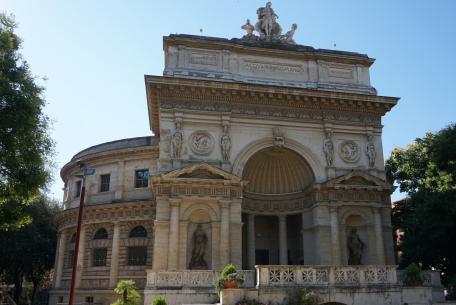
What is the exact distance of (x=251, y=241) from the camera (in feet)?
92.4

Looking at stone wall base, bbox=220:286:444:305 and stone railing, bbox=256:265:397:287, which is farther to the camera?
stone railing, bbox=256:265:397:287

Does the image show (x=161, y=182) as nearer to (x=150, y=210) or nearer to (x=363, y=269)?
(x=150, y=210)

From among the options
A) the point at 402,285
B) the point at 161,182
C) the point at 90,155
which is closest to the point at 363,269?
the point at 402,285

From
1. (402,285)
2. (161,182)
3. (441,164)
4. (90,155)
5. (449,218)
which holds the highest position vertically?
(90,155)

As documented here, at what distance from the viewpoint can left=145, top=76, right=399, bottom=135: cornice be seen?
86.3ft

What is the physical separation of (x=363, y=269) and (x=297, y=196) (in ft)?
30.3

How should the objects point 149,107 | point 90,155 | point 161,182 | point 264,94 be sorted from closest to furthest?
point 161,182 < point 264,94 < point 149,107 < point 90,155

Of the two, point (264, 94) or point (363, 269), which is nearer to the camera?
point (363, 269)

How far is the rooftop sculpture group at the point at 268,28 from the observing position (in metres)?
30.4

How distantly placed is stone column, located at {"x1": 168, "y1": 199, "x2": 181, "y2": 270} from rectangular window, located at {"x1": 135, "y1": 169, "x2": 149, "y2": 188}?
10180mm

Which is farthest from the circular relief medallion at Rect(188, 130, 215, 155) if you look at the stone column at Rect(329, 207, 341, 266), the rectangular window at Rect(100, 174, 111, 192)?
the rectangular window at Rect(100, 174, 111, 192)

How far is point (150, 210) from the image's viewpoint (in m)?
32.3

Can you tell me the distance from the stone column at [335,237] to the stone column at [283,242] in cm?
366

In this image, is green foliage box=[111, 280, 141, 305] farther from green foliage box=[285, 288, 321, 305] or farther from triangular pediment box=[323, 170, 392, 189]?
triangular pediment box=[323, 170, 392, 189]
